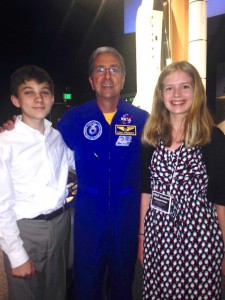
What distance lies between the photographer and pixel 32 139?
1679mm

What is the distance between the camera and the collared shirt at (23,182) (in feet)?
5.08

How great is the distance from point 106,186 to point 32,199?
1.67 feet

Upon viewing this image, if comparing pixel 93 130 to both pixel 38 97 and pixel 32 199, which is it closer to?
pixel 38 97

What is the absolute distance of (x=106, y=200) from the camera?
6.00ft

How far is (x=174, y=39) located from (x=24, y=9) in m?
6.15

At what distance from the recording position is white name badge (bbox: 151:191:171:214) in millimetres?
1527

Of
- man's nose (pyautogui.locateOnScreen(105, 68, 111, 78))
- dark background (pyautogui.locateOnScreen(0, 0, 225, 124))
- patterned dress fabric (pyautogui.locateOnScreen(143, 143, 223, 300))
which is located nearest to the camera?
patterned dress fabric (pyautogui.locateOnScreen(143, 143, 223, 300))

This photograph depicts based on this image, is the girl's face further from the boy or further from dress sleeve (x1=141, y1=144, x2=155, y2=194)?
the boy

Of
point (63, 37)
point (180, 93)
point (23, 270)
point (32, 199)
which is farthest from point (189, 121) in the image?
point (63, 37)

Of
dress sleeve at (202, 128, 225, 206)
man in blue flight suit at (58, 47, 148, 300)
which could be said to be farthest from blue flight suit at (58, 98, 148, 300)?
dress sleeve at (202, 128, 225, 206)

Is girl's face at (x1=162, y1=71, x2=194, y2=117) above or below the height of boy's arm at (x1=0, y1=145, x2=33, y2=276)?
above

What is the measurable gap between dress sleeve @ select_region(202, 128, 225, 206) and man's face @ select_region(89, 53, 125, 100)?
81 centimetres

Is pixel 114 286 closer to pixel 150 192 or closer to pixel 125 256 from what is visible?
pixel 125 256

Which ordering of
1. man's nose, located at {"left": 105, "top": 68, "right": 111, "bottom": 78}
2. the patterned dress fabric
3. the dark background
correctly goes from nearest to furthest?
the patterned dress fabric
man's nose, located at {"left": 105, "top": 68, "right": 111, "bottom": 78}
the dark background
